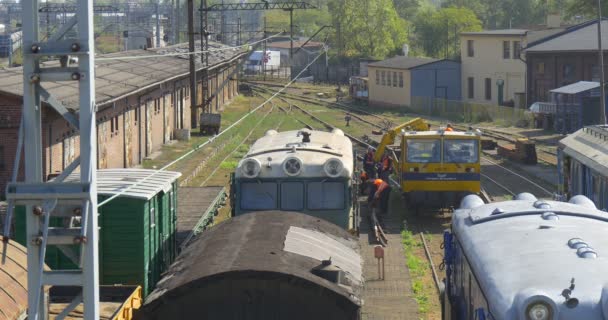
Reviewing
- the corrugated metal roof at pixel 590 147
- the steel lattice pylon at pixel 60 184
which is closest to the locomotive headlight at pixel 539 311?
the steel lattice pylon at pixel 60 184

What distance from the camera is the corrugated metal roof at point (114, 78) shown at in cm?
2594

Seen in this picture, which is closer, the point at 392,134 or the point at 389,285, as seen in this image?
the point at 389,285

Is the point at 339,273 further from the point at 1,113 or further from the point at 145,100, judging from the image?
the point at 145,100

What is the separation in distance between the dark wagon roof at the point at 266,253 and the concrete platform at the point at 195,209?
340 centimetres

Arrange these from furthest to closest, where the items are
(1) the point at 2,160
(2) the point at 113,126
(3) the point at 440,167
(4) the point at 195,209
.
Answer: (2) the point at 113,126 → (1) the point at 2,160 → (3) the point at 440,167 → (4) the point at 195,209

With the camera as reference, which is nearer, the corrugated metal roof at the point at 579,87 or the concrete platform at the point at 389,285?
the concrete platform at the point at 389,285

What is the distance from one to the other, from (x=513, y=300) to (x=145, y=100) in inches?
1244

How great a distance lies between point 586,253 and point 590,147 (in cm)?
982

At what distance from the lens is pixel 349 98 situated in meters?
71.8

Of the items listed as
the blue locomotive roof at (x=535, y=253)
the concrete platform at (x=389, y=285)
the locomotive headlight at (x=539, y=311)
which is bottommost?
the concrete platform at (x=389, y=285)

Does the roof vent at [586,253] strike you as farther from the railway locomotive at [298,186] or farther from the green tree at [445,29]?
the green tree at [445,29]

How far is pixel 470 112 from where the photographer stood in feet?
181

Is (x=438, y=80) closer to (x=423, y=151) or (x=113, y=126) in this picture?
(x=113, y=126)

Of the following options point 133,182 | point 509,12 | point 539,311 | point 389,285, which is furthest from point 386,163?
point 509,12
